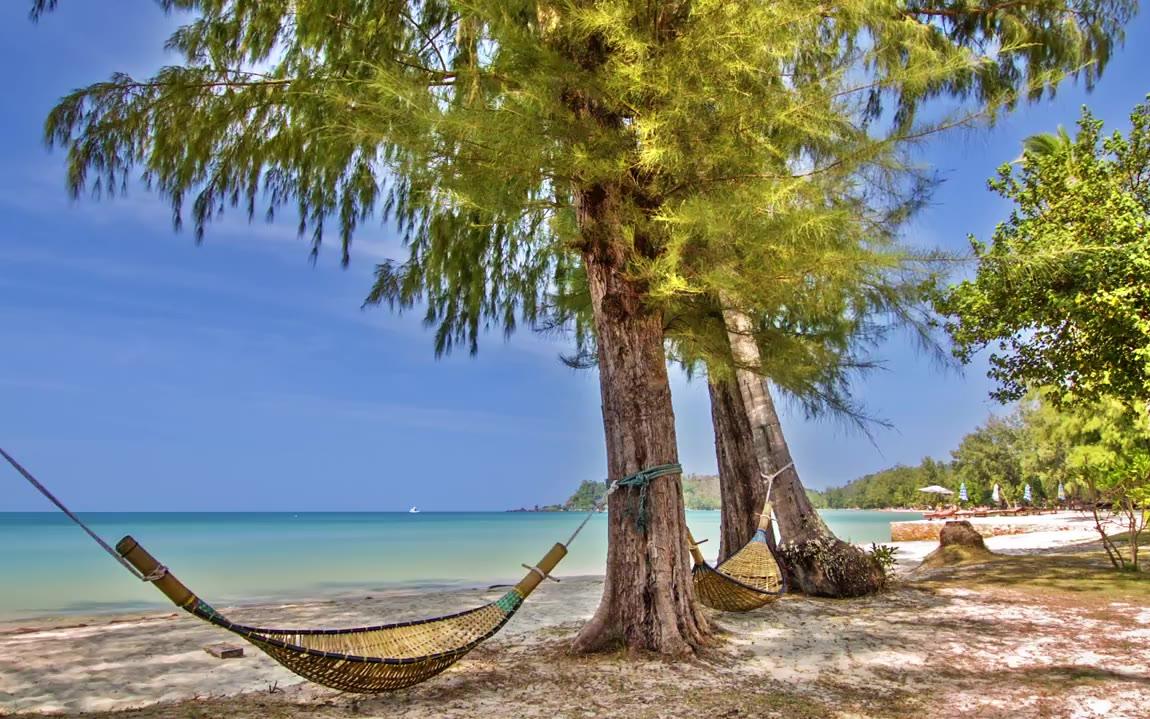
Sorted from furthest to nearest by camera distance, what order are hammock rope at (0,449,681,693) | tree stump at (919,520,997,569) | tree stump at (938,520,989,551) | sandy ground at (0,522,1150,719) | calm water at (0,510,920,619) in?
calm water at (0,510,920,619)
tree stump at (938,520,989,551)
tree stump at (919,520,997,569)
sandy ground at (0,522,1150,719)
hammock rope at (0,449,681,693)

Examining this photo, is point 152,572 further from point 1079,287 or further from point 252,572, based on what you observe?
point 252,572

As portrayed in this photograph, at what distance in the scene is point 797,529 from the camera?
4.96m

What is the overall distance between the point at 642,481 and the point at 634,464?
9 cm

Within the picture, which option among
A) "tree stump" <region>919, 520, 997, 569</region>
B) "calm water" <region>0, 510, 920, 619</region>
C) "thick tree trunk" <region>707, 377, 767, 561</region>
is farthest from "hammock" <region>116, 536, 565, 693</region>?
"calm water" <region>0, 510, 920, 619</region>

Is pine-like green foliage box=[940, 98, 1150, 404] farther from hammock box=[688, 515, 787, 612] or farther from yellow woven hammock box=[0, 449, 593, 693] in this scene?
yellow woven hammock box=[0, 449, 593, 693]

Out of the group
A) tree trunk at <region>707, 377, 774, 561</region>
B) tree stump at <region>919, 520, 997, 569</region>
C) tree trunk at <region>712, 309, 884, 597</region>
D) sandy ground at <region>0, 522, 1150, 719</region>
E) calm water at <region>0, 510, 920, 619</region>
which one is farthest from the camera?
calm water at <region>0, 510, 920, 619</region>

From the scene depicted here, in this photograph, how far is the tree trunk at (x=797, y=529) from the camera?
4789mm

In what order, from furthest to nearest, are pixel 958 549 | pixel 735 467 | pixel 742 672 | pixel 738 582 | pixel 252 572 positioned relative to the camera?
pixel 252 572 < pixel 958 549 < pixel 735 467 < pixel 738 582 < pixel 742 672

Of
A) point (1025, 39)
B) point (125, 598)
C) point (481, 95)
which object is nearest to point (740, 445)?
point (481, 95)

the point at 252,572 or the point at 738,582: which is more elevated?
the point at 738,582

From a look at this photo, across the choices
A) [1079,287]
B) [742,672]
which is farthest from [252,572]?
[1079,287]

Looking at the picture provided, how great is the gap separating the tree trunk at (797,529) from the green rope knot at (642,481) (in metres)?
1.66

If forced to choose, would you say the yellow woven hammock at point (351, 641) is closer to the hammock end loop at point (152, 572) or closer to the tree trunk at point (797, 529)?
the hammock end loop at point (152, 572)

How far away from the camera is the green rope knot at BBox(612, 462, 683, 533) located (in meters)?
3.16
